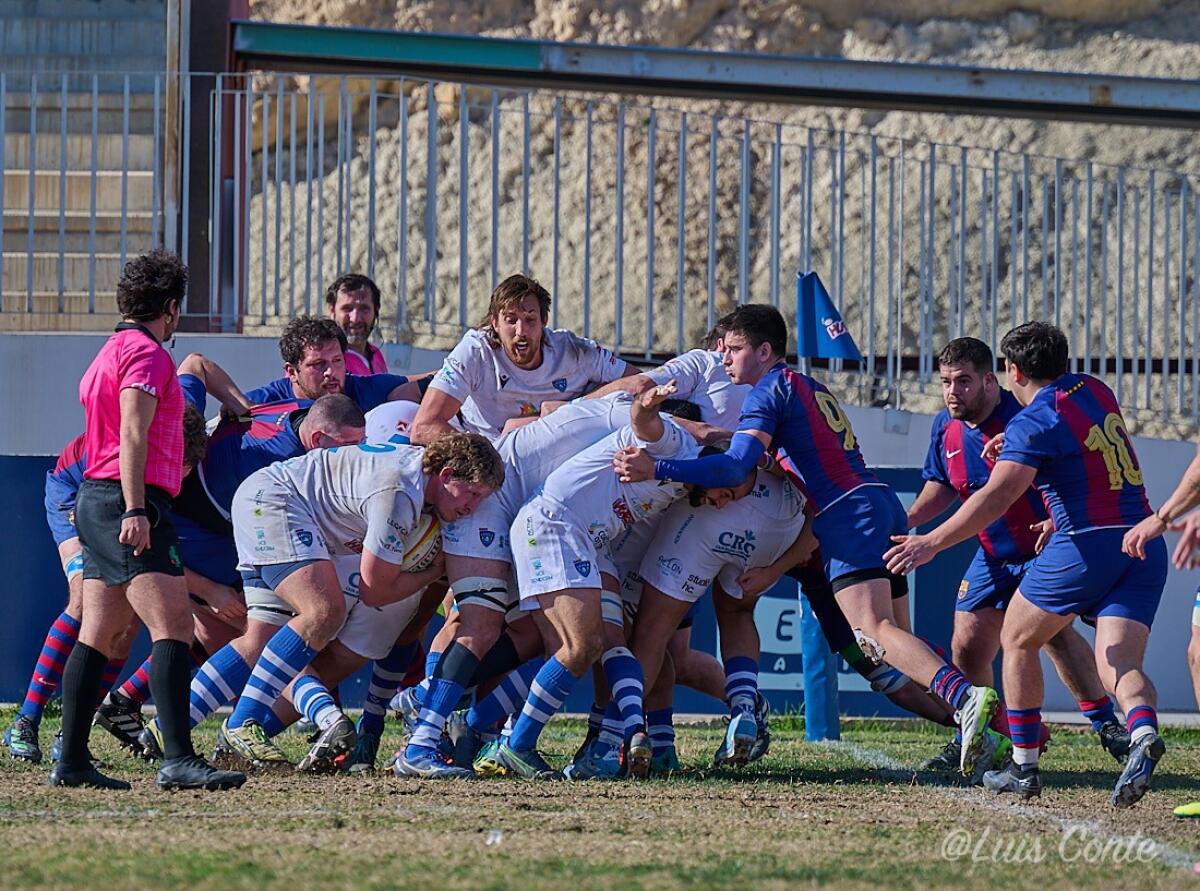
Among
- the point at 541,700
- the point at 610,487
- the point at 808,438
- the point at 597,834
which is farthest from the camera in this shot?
the point at 808,438

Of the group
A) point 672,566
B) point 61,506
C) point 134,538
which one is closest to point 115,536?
point 134,538

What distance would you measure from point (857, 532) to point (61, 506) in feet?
11.3

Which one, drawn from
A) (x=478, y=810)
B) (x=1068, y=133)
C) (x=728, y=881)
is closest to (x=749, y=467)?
(x=478, y=810)

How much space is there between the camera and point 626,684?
690 cm

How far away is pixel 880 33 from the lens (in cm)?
2359

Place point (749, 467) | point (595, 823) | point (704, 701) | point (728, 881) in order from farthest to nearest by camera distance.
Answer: point (704, 701) → point (749, 467) → point (595, 823) → point (728, 881)

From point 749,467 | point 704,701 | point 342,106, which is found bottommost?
point 704,701

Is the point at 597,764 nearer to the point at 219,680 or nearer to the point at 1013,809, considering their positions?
the point at 219,680

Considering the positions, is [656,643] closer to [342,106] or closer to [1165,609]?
[1165,609]

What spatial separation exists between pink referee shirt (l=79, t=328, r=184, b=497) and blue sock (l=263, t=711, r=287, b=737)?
1.05 meters

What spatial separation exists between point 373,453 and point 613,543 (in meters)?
1.11

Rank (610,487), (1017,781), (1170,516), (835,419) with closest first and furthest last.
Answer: (1170,516), (1017,781), (610,487), (835,419)

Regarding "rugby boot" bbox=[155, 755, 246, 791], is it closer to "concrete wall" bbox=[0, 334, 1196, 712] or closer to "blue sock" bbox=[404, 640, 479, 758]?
"blue sock" bbox=[404, 640, 479, 758]

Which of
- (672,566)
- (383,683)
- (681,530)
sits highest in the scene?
(681,530)
